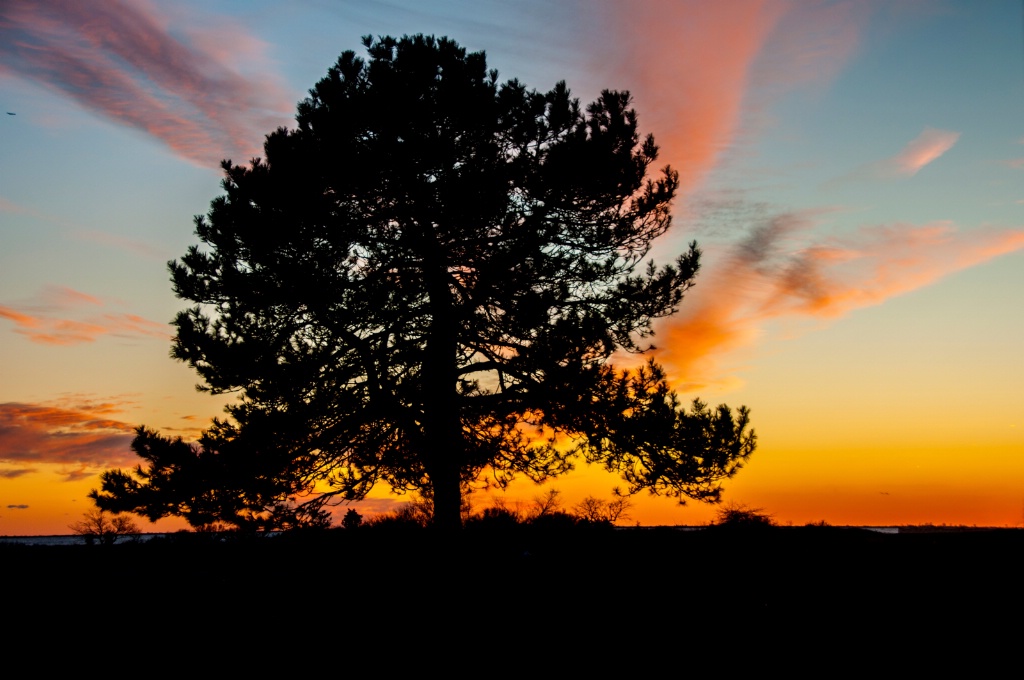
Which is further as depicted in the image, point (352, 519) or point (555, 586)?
point (352, 519)

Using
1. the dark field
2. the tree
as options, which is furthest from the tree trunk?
the dark field

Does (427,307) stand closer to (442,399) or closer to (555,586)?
(442,399)

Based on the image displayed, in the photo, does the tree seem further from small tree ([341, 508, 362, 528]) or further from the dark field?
the dark field

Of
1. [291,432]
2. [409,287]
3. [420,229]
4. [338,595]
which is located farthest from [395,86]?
[338,595]

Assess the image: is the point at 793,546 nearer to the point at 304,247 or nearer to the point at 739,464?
the point at 739,464

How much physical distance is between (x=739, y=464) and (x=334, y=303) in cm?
864

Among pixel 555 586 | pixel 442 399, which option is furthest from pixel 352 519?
pixel 555 586

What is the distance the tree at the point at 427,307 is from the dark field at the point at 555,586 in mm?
3631

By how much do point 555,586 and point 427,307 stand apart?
760cm

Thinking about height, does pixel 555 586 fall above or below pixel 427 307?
below

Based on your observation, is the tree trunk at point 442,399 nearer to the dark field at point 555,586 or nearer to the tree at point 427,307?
the tree at point 427,307

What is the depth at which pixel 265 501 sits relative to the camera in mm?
14078

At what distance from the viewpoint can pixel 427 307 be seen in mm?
14234

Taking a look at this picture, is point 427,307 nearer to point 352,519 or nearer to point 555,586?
point 352,519
